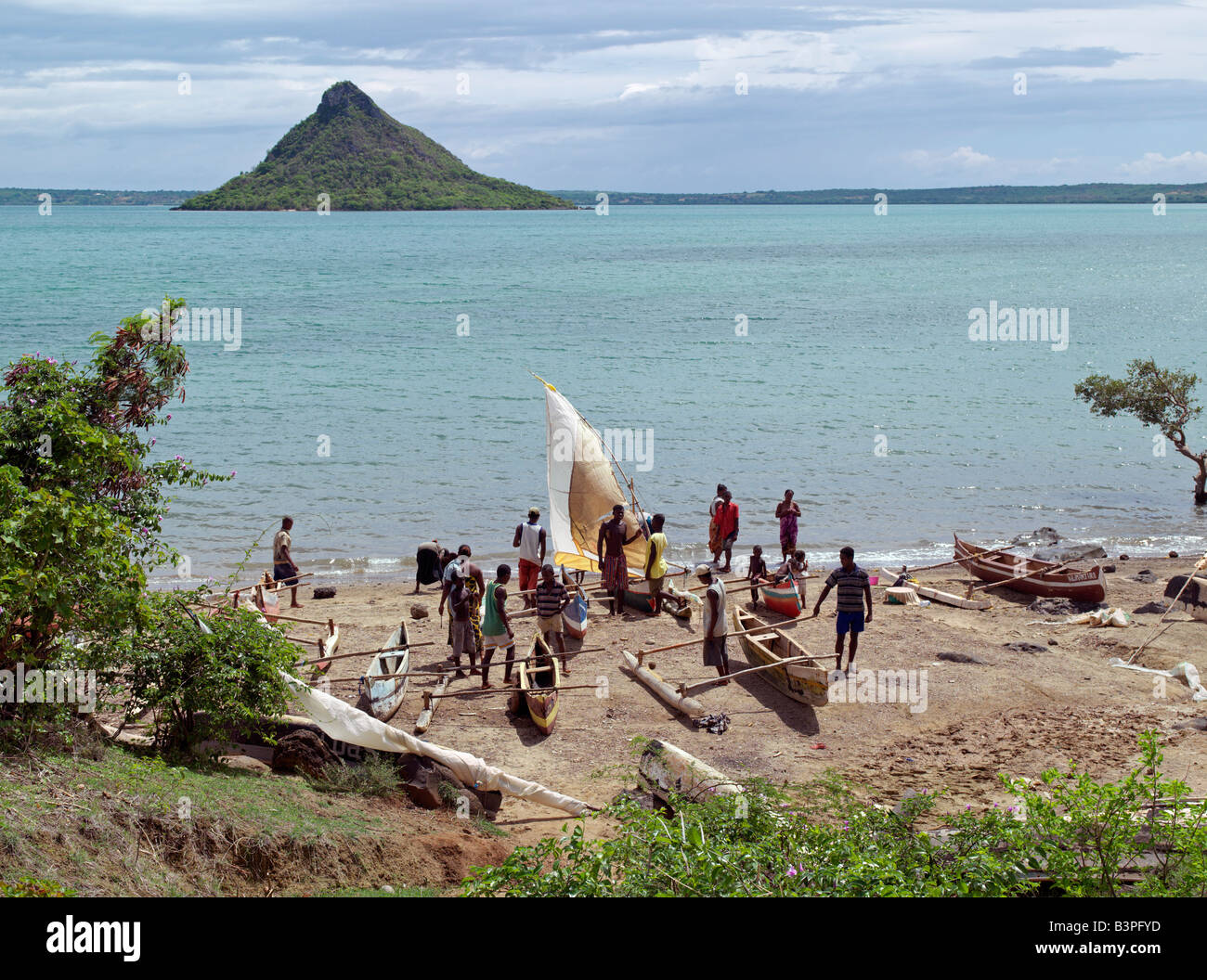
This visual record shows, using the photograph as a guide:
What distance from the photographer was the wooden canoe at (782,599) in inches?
611

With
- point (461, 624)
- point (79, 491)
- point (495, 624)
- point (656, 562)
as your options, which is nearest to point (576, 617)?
point (656, 562)

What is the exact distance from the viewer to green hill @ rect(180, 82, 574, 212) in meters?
166

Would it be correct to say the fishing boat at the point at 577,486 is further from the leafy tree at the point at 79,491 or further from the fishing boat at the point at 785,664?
the leafy tree at the point at 79,491

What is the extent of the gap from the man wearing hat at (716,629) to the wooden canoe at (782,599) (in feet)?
7.84

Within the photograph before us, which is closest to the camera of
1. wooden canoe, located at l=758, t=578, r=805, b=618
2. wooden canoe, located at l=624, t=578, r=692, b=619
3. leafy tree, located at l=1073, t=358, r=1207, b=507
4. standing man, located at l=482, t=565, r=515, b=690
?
standing man, located at l=482, t=565, r=515, b=690

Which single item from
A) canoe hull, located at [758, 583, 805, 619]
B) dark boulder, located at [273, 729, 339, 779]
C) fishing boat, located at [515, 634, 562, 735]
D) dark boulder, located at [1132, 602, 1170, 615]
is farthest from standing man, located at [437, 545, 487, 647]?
dark boulder, located at [1132, 602, 1170, 615]

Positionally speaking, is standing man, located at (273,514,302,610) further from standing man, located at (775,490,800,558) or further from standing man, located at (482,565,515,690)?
standing man, located at (775,490,800,558)

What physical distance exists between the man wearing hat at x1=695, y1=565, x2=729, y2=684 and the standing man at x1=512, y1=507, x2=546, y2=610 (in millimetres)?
3222

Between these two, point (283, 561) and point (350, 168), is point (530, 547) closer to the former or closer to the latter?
point (283, 561)

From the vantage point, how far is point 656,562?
51.6ft

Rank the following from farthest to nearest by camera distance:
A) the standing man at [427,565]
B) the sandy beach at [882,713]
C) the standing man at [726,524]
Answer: the standing man at [726,524] < the standing man at [427,565] < the sandy beach at [882,713]

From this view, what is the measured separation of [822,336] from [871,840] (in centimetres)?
4921

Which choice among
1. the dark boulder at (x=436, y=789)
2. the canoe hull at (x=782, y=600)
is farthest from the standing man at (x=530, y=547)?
the dark boulder at (x=436, y=789)
